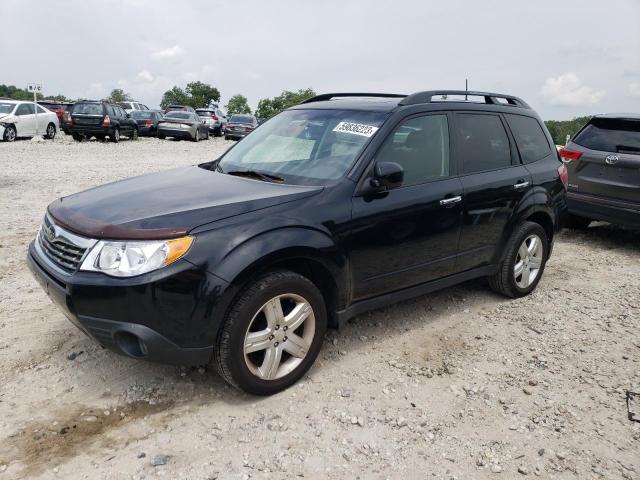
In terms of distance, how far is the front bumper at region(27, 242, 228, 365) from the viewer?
2.80m

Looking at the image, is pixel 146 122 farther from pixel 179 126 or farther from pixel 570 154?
pixel 570 154

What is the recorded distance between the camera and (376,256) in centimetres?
368

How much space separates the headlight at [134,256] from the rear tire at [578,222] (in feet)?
21.2

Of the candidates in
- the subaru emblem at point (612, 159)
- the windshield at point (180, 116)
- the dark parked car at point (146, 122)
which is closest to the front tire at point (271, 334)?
the subaru emblem at point (612, 159)

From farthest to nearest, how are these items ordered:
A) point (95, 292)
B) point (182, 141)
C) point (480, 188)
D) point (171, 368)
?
point (182, 141)
point (480, 188)
point (171, 368)
point (95, 292)

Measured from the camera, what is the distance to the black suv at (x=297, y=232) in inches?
113

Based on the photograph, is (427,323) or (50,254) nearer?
(50,254)

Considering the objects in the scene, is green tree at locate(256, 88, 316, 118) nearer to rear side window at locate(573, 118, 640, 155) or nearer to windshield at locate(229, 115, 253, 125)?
windshield at locate(229, 115, 253, 125)

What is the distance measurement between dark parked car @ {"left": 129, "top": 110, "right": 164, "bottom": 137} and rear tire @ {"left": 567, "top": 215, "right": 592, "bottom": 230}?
2267cm

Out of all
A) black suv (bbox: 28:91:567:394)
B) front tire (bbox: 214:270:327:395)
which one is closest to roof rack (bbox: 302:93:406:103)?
black suv (bbox: 28:91:567:394)

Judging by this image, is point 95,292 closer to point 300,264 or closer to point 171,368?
point 171,368

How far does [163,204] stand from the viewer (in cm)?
320

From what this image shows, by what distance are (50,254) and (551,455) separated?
3.02 meters

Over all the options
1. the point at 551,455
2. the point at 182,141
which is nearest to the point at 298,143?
the point at 551,455
